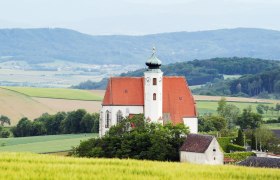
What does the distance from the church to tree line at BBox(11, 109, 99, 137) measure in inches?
897

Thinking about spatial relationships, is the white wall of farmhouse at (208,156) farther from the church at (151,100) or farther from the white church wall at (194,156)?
the church at (151,100)

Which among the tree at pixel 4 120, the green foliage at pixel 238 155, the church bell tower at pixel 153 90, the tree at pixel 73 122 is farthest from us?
the tree at pixel 4 120

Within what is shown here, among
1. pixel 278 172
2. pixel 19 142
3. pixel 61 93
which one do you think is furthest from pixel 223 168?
pixel 61 93

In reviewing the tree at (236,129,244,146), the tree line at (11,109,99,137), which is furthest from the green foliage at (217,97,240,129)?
the tree at (236,129,244,146)


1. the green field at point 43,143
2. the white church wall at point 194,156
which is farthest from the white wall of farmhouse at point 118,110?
the white church wall at point 194,156

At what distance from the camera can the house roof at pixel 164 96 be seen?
81125 millimetres

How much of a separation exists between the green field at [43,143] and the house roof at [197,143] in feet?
58.4

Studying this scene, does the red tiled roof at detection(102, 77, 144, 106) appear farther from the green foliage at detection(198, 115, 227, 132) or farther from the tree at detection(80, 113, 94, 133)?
the tree at detection(80, 113, 94, 133)

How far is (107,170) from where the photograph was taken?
3272 cm

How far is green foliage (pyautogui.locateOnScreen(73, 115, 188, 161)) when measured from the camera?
224 feet

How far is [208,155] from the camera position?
68375mm

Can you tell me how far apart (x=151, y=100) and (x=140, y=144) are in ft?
37.6

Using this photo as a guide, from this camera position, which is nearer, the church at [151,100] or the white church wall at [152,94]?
the white church wall at [152,94]

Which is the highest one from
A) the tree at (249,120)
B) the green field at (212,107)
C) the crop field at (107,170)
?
the green field at (212,107)
